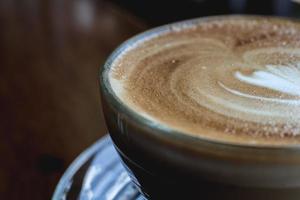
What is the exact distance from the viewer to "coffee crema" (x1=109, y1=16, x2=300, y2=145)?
2.28ft

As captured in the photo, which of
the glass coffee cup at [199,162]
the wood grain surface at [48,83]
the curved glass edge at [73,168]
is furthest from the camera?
the wood grain surface at [48,83]

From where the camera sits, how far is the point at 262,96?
758 millimetres

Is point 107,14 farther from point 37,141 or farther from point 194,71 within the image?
point 194,71

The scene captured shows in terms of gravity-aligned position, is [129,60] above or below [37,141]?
above

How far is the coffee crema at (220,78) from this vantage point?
0.69 m

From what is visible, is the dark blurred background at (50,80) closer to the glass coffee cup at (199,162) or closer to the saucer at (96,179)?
the saucer at (96,179)

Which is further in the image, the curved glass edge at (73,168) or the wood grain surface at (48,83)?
the wood grain surface at (48,83)

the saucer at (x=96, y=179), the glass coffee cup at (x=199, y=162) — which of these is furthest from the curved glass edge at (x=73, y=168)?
the glass coffee cup at (x=199, y=162)

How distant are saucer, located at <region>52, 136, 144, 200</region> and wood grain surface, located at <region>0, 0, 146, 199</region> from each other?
0.07m

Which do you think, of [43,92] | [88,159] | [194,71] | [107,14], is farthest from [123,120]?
[107,14]

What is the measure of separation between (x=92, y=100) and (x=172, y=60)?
375 millimetres

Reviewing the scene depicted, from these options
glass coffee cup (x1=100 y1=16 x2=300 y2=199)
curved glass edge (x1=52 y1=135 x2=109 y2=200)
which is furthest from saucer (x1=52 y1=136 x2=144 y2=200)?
glass coffee cup (x1=100 y1=16 x2=300 y2=199)

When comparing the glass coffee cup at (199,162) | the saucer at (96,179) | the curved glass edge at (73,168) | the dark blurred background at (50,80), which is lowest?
the dark blurred background at (50,80)

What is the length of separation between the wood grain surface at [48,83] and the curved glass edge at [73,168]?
0.07 meters
